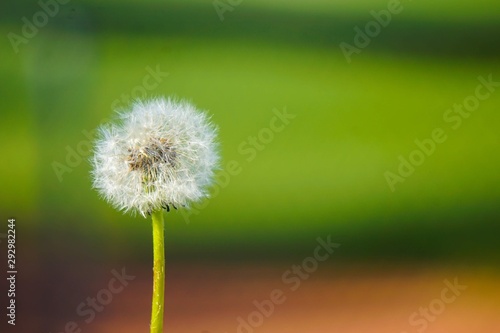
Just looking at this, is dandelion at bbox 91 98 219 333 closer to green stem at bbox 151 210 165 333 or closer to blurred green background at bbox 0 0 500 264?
green stem at bbox 151 210 165 333

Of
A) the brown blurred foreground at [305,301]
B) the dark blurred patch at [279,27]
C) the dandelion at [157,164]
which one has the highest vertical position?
the dark blurred patch at [279,27]

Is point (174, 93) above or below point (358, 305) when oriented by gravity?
above

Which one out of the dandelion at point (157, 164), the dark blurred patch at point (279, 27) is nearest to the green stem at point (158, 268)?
the dandelion at point (157, 164)

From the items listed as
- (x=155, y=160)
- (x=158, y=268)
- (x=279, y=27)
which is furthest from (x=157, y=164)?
(x=279, y=27)

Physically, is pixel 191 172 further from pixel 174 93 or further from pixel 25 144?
pixel 25 144

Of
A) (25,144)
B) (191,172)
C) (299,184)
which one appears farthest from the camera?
(299,184)

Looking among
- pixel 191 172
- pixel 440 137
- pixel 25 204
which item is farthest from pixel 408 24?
pixel 25 204

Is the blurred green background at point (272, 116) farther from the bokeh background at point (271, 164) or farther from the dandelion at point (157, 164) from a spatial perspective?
the dandelion at point (157, 164)
